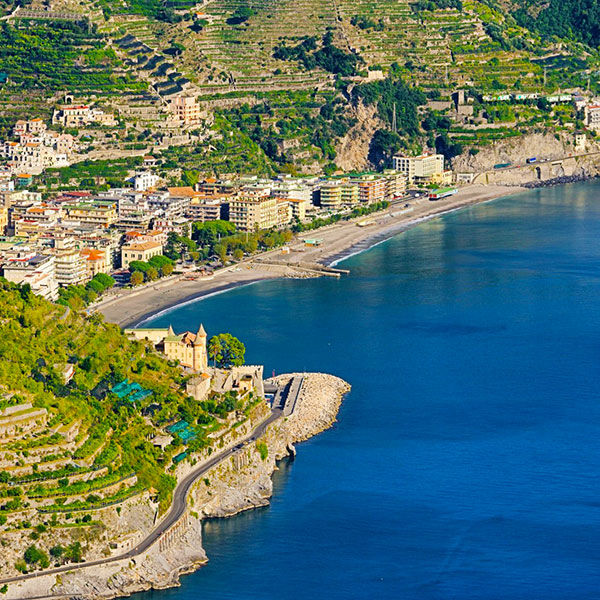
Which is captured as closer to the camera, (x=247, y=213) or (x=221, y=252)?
(x=221, y=252)

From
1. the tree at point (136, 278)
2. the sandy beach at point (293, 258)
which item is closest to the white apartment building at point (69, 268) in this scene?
the sandy beach at point (293, 258)

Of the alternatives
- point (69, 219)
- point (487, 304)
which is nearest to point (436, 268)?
point (487, 304)

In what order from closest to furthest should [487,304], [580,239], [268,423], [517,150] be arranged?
1. [268,423]
2. [487,304]
3. [580,239]
4. [517,150]

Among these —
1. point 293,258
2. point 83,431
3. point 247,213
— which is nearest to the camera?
point 83,431

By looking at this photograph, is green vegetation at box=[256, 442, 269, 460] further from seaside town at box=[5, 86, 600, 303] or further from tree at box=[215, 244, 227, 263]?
tree at box=[215, 244, 227, 263]

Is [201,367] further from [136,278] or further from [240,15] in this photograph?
[240,15]

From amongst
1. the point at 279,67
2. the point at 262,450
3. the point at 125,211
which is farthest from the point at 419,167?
the point at 262,450

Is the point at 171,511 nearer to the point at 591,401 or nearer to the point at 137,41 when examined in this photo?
the point at 591,401

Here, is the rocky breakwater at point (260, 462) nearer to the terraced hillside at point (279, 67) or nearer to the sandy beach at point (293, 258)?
the sandy beach at point (293, 258)
